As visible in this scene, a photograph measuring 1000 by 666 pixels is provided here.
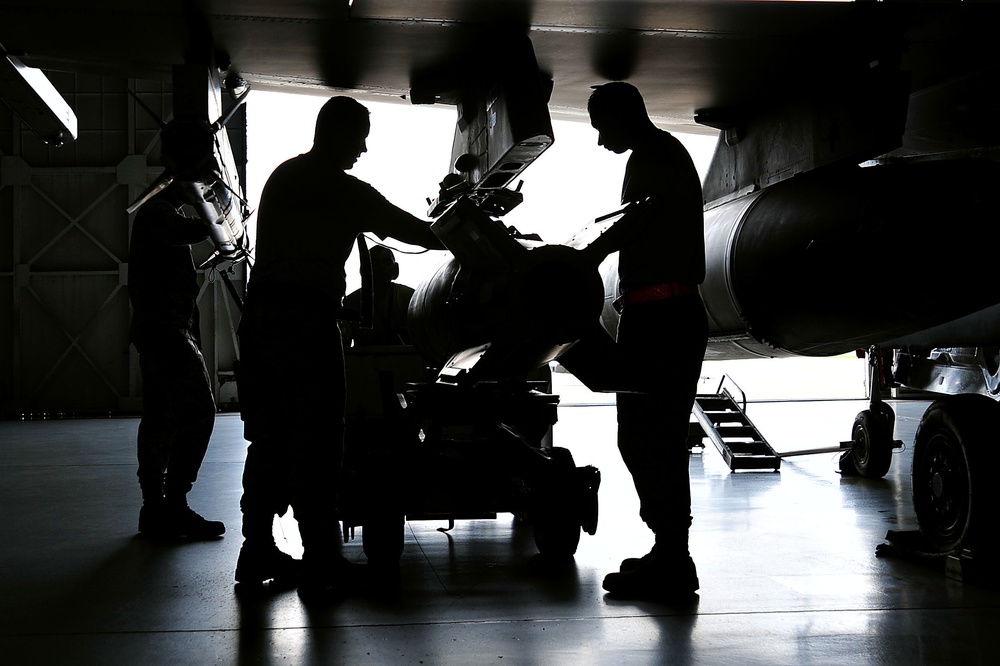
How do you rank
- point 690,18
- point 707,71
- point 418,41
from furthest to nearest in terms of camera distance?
point 707,71 < point 418,41 < point 690,18

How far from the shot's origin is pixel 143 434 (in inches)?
198

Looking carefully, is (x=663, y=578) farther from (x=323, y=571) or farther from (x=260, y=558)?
(x=260, y=558)

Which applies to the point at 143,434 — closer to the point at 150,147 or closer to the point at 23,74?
the point at 23,74

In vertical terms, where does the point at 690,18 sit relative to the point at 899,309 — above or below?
above

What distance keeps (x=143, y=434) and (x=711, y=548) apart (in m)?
3.16

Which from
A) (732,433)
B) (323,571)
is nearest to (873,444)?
(732,433)

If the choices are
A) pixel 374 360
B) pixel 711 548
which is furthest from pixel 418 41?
pixel 711 548

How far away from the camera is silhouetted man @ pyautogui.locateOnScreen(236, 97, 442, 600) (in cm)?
363

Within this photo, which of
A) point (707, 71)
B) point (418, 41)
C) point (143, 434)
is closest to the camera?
point (418, 41)

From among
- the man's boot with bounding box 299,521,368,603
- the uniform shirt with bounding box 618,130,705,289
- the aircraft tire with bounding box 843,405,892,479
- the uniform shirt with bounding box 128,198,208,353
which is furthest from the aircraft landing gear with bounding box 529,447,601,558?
the aircraft tire with bounding box 843,405,892,479

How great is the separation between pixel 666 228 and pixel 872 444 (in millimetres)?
4235

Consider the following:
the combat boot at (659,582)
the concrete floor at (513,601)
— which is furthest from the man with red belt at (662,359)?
the concrete floor at (513,601)

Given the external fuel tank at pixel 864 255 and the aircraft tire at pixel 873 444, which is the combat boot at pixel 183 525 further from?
the aircraft tire at pixel 873 444

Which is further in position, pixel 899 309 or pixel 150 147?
pixel 150 147
